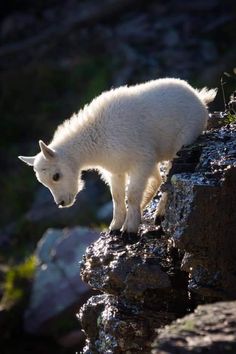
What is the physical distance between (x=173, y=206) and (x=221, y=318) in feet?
6.47

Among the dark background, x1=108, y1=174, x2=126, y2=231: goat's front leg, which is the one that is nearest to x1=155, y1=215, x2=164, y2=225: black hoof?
x1=108, y1=174, x2=126, y2=231: goat's front leg

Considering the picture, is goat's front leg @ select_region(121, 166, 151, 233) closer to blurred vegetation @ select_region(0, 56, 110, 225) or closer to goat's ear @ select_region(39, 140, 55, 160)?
goat's ear @ select_region(39, 140, 55, 160)

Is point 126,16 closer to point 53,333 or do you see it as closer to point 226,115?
point 53,333

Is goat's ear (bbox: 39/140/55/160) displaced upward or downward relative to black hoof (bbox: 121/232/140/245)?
upward

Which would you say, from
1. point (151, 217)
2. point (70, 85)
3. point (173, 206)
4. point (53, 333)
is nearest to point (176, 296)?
point (173, 206)

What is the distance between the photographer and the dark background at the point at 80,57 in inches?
726

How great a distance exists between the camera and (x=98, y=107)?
25.6 ft

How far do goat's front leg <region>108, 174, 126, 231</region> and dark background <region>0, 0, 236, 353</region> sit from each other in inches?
373

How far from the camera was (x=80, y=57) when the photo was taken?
19.5 meters

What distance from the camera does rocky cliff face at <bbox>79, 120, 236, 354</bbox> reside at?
5.81 metres

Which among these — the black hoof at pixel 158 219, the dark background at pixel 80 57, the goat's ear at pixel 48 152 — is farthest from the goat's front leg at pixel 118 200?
the dark background at pixel 80 57

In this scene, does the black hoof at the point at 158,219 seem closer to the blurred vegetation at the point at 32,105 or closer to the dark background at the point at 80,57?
the dark background at the point at 80,57

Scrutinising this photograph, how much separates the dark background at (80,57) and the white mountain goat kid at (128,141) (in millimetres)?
9524

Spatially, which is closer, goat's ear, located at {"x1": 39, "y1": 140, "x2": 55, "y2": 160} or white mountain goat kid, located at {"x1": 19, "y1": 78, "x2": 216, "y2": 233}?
white mountain goat kid, located at {"x1": 19, "y1": 78, "x2": 216, "y2": 233}
